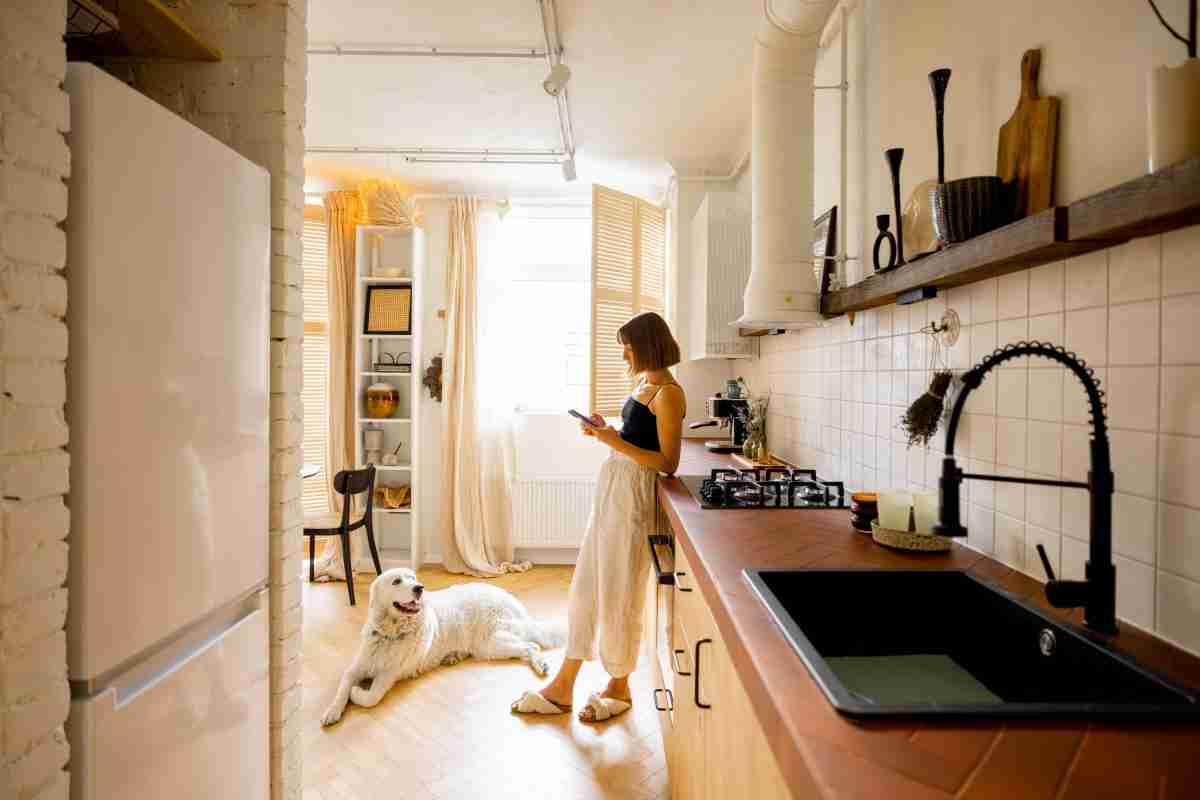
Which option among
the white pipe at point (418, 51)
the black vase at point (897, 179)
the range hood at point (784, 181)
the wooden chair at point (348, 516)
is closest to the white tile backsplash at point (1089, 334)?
the black vase at point (897, 179)

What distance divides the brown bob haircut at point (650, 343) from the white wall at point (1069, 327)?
2.62ft

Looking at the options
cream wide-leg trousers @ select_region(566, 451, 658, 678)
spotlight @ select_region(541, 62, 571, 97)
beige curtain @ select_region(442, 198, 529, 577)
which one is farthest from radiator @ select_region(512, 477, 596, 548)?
spotlight @ select_region(541, 62, 571, 97)

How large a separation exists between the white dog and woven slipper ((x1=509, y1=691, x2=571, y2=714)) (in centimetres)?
32

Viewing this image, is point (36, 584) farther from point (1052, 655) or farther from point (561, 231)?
point (561, 231)

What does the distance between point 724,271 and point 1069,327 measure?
2239 millimetres

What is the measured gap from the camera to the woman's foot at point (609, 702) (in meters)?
2.38

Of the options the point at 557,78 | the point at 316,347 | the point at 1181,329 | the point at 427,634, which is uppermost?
the point at 557,78

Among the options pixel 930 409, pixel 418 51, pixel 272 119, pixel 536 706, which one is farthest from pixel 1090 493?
pixel 418 51

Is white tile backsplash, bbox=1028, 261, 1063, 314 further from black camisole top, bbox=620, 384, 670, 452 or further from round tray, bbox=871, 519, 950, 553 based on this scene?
black camisole top, bbox=620, 384, 670, 452

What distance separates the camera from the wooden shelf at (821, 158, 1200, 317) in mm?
736

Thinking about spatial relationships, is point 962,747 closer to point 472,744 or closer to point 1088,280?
point 1088,280

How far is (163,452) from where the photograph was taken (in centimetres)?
113

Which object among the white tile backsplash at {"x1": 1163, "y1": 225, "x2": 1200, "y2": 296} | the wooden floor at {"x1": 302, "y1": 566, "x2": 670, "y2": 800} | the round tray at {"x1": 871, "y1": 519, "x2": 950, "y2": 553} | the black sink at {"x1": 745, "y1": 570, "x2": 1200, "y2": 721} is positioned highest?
the white tile backsplash at {"x1": 1163, "y1": 225, "x2": 1200, "y2": 296}

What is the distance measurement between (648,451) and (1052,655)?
55.1 inches
